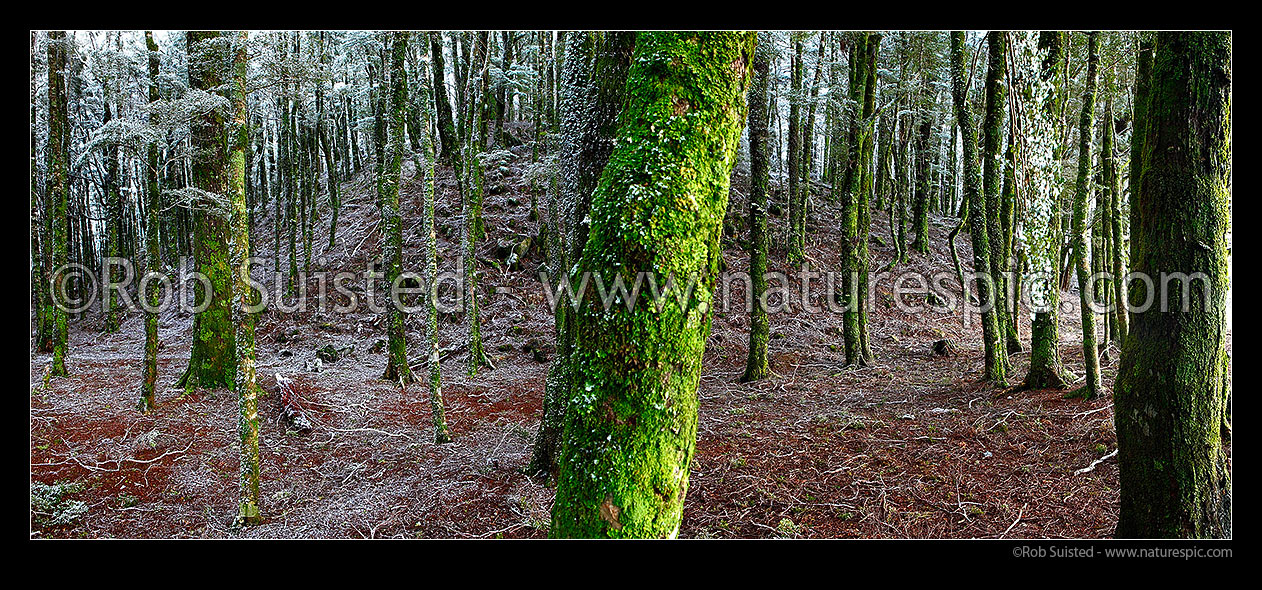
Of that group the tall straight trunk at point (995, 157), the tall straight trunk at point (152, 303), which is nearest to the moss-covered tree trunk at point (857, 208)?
the tall straight trunk at point (995, 157)

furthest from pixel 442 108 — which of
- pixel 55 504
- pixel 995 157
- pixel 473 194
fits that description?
pixel 995 157

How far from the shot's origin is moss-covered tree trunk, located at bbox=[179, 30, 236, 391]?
8.48 m

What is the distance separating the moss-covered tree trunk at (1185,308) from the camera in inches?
121

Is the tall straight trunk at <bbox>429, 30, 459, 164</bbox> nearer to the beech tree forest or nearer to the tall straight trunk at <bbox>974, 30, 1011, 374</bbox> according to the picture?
the beech tree forest

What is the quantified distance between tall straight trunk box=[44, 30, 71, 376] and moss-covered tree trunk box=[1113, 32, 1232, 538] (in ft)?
43.6

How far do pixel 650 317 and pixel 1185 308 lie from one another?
2982 millimetres

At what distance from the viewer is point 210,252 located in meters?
8.85

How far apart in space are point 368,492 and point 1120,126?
1447 centimetres

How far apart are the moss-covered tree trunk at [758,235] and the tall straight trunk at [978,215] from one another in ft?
9.64

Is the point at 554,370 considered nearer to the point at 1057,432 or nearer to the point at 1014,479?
the point at 1014,479

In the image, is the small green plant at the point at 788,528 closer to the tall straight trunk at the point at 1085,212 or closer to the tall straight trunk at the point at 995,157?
the tall straight trunk at the point at 1085,212

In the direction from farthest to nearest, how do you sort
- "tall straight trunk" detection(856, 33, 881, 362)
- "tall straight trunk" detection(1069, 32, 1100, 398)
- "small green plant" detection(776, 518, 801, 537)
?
"tall straight trunk" detection(856, 33, 881, 362) → "tall straight trunk" detection(1069, 32, 1100, 398) → "small green plant" detection(776, 518, 801, 537)

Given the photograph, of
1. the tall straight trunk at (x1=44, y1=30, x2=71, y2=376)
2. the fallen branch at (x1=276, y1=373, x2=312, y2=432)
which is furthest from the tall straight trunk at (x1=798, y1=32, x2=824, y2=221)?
the tall straight trunk at (x1=44, y1=30, x2=71, y2=376)

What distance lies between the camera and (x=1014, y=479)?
5238 mm
